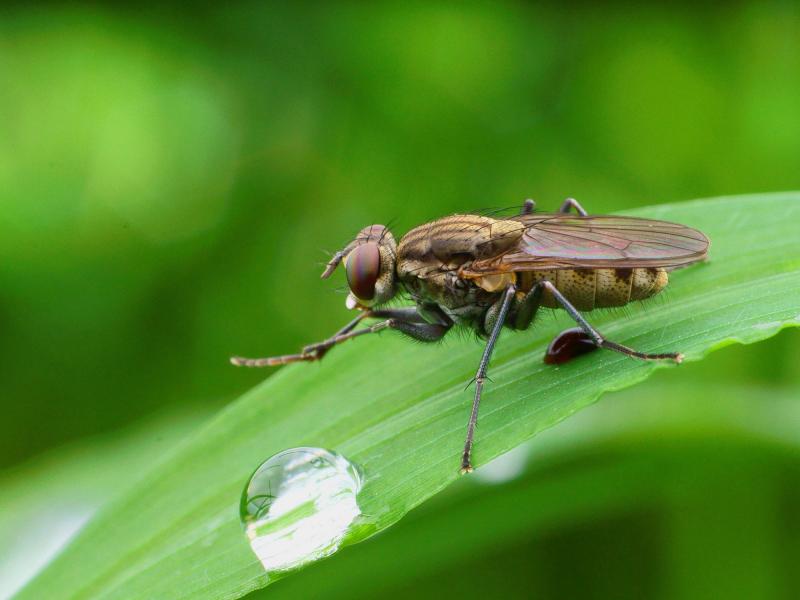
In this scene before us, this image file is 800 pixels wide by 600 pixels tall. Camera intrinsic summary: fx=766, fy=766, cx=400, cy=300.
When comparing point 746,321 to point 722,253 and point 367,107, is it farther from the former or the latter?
point 367,107

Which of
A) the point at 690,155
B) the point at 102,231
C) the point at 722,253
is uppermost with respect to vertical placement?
the point at 102,231

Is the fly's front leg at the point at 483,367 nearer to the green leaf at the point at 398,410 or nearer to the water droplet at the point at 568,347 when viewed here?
the green leaf at the point at 398,410

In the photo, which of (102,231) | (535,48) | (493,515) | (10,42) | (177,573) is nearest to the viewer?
(177,573)

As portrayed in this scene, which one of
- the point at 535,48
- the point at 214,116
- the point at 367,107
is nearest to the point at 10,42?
the point at 214,116

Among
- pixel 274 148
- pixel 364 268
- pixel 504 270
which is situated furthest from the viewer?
pixel 274 148

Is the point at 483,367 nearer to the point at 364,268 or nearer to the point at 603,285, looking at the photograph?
the point at 603,285

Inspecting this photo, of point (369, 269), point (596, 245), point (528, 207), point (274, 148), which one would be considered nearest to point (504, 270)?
point (596, 245)

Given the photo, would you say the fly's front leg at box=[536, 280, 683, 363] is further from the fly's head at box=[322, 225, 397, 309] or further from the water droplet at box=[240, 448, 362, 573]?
the water droplet at box=[240, 448, 362, 573]

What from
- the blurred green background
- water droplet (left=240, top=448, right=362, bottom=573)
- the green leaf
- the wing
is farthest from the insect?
the blurred green background
